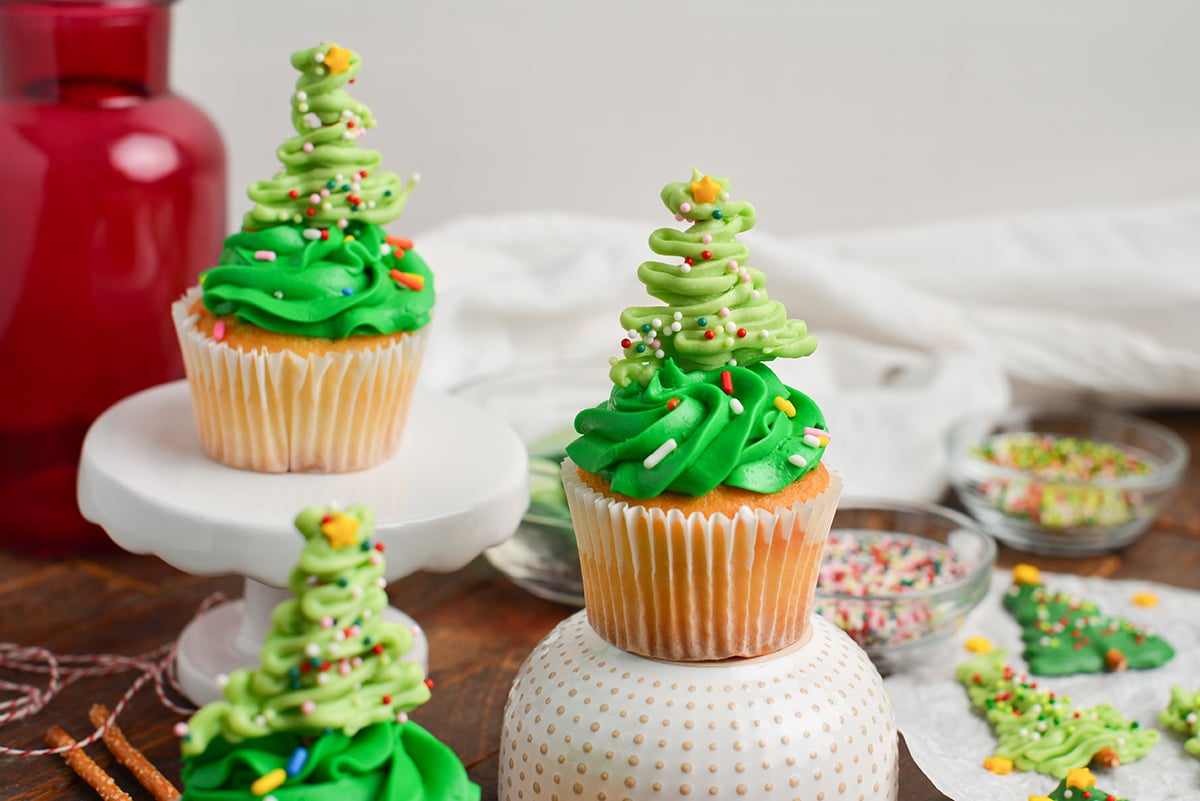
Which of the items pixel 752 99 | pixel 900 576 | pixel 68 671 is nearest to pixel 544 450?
pixel 900 576

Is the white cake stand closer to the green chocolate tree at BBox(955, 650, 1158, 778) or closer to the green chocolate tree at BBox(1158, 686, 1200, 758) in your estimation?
the green chocolate tree at BBox(955, 650, 1158, 778)

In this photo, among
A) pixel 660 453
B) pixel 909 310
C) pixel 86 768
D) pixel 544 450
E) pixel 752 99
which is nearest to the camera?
pixel 660 453

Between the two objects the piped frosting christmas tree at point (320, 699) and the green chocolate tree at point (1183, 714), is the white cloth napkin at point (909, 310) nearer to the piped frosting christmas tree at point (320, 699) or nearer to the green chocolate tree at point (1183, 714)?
the green chocolate tree at point (1183, 714)

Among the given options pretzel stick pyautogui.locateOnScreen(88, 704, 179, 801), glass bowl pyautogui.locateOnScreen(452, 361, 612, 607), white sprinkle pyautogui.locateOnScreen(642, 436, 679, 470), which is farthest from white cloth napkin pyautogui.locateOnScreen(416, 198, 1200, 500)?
white sprinkle pyautogui.locateOnScreen(642, 436, 679, 470)

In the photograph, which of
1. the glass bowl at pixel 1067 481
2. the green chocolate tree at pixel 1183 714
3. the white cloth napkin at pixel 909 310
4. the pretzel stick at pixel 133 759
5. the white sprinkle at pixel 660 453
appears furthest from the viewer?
the white cloth napkin at pixel 909 310

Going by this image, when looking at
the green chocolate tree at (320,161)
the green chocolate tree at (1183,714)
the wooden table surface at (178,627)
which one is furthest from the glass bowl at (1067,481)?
the green chocolate tree at (320,161)

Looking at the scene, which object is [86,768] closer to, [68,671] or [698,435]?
[68,671]
